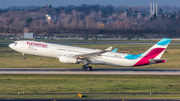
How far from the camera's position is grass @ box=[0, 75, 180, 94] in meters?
33.1

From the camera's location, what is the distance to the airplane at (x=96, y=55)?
4581 cm

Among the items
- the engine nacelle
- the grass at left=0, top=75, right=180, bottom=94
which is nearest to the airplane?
the engine nacelle

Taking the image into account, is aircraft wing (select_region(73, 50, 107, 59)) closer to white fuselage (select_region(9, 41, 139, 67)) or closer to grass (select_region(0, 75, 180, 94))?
white fuselage (select_region(9, 41, 139, 67))

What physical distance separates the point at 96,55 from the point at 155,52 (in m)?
10.8

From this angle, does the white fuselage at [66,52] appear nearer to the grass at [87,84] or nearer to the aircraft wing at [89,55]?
the aircraft wing at [89,55]

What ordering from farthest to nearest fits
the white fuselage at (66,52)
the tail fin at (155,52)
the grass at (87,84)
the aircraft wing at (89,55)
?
the white fuselage at (66,52) < the aircraft wing at (89,55) < the tail fin at (155,52) < the grass at (87,84)

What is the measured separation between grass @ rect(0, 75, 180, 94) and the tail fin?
5291 mm

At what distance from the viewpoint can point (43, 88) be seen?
33.7 metres

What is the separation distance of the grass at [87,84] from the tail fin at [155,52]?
5.29 meters

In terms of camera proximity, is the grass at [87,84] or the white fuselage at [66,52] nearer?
the grass at [87,84]

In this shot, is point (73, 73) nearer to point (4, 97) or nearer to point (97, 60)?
point (97, 60)

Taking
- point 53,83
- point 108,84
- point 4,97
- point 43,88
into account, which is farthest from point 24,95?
point 108,84

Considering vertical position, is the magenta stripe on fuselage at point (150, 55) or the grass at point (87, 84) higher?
the magenta stripe on fuselage at point (150, 55)

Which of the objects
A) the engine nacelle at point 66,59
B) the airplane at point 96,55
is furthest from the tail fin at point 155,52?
the engine nacelle at point 66,59
